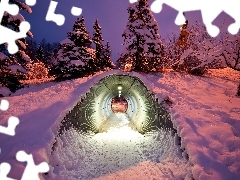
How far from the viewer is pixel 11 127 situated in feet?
32.1

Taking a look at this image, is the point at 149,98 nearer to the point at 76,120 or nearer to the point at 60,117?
the point at 76,120

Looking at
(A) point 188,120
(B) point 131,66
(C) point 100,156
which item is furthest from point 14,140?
(B) point 131,66

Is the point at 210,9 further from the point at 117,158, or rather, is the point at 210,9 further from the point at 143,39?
the point at 143,39

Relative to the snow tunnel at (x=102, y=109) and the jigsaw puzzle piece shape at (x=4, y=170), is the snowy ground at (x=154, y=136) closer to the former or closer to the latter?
the jigsaw puzzle piece shape at (x=4, y=170)

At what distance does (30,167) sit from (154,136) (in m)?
6.23

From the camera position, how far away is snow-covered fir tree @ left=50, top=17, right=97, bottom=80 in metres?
20.4

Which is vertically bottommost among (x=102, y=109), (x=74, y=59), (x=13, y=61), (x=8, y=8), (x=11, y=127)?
(x=11, y=127)

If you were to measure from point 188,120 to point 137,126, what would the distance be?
5.76 metres

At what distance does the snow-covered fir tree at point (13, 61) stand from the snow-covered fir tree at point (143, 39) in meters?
7.61

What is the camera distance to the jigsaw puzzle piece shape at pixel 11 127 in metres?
9.17

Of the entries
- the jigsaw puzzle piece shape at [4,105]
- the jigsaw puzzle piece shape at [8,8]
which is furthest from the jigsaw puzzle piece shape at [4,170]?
the jigsaw puzzle piece shape at [8,8]

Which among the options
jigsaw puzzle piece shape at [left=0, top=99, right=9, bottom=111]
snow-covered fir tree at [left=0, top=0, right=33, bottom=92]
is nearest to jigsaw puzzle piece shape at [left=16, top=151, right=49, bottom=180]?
jigsaw puzzle piece shape at [left=0, top=99, right=9, bottom=111]

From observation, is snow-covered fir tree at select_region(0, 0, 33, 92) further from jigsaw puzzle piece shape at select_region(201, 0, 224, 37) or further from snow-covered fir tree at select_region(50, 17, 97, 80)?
jigsaw puzzle piece shape at select_region(201, 0, 224, 37)

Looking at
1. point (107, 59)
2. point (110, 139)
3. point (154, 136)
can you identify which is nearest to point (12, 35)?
point (110, 139)
